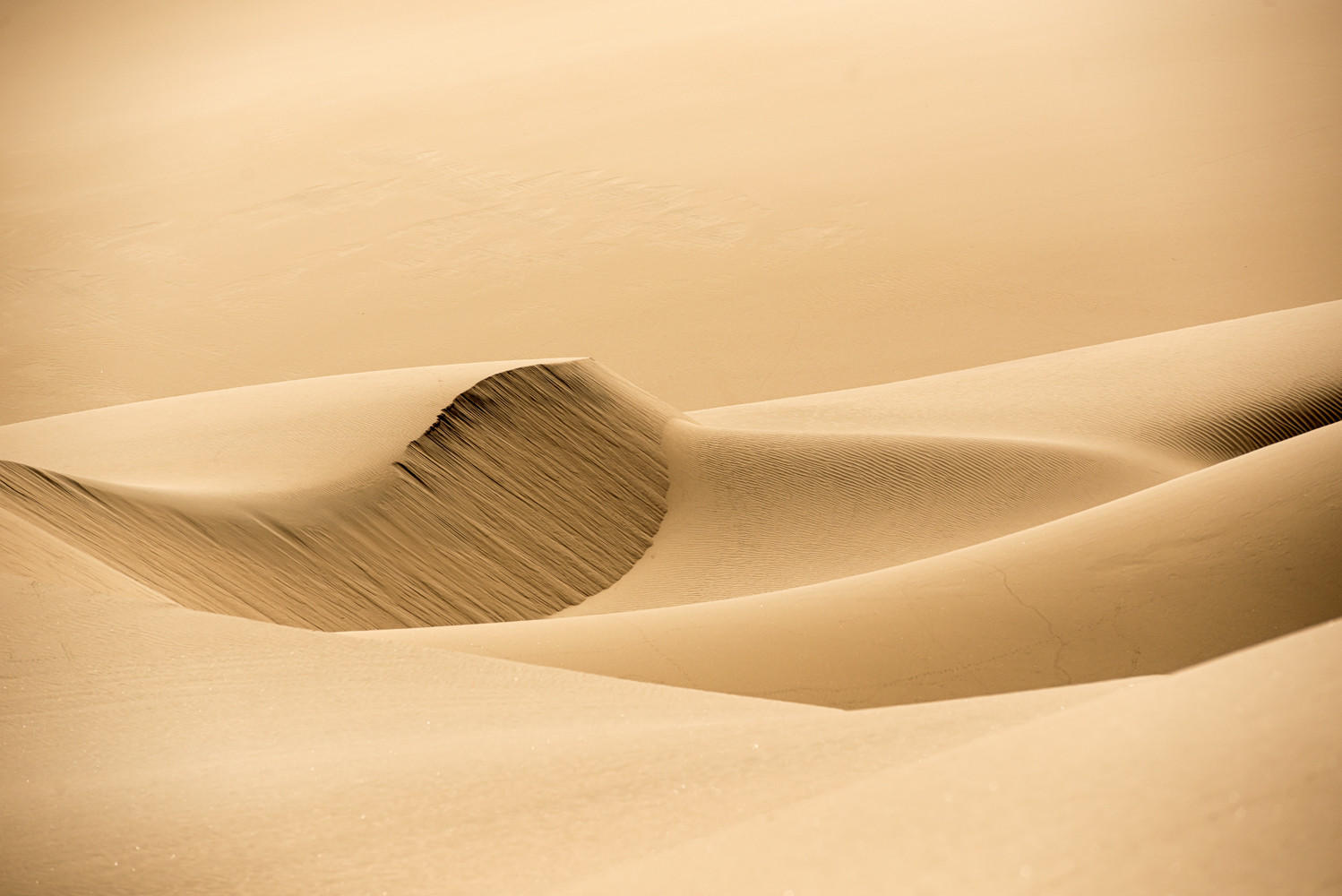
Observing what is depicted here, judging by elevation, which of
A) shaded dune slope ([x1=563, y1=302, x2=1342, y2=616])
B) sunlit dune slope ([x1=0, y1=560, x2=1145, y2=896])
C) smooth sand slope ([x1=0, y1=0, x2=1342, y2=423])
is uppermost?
smooth sand slope ([x1=0, y1=0, x2=1342, y2=423])

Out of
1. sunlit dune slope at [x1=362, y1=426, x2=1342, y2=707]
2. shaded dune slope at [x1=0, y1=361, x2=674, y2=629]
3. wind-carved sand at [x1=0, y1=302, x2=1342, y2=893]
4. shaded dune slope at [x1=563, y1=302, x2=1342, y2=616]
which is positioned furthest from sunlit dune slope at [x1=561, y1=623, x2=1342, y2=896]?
shaded dune slope at [x1=563, y1=302, x2=1342, y2=616]

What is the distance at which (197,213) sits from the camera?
2834 centimetres

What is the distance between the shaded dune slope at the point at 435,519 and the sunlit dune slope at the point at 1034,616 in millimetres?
1650

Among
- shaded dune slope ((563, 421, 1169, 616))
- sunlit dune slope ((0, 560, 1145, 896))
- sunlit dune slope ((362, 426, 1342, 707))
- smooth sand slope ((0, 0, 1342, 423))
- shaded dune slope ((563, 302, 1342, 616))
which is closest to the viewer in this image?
sunlit dune slope ((0, 560, 1145, 896))

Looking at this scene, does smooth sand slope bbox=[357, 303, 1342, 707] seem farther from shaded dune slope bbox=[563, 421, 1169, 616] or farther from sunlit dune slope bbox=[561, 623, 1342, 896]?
sunlit dune slope bbox=[561, 623, 1342, 896]

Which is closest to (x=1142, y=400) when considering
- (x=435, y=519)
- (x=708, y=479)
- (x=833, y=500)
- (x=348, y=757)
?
(x=833, y=500)

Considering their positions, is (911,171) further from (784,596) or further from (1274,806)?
(1274,806)

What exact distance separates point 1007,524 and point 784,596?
3.88m

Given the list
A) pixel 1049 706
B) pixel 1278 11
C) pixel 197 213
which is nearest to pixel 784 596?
pixel 1049 706

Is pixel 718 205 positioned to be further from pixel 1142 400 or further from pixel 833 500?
pixel 833 500

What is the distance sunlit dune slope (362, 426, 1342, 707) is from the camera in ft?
18.3

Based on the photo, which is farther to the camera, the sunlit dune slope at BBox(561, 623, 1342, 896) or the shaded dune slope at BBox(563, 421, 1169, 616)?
the shaded dune slope at BBox(563, 421, 1169, 616)

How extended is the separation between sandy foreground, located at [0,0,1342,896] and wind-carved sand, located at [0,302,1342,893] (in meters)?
0.02

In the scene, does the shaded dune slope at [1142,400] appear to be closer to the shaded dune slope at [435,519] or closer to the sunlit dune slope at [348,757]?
the shaded dune slope at [435,519]
